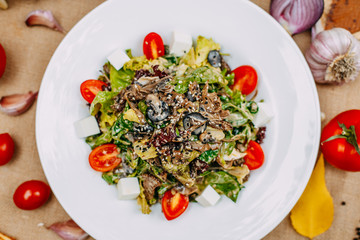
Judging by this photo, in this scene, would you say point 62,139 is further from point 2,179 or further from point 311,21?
point 311,21

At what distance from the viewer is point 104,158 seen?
2.71 metres

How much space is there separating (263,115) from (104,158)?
4.69 feet

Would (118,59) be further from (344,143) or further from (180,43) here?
(344,143)

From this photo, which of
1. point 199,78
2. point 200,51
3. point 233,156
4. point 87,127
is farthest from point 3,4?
point 233,156

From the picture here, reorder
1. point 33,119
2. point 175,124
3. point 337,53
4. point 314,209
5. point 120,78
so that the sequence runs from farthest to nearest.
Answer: point 33,119 → point 314,209 → point 337,53 → point 120,78 → point 175,124

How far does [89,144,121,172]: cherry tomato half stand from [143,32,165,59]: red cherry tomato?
0.88 m

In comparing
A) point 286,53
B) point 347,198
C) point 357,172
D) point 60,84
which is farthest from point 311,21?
point 60,84

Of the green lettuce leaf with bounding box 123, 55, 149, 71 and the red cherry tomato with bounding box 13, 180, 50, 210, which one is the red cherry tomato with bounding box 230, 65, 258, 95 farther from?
the red cherry tomato with bounding box 13, 180, 50, 210

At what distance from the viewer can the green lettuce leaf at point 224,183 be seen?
2.63 metres

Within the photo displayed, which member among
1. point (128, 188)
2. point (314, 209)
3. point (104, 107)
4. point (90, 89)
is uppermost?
A: point (90, 89)

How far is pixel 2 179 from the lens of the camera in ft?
10.1

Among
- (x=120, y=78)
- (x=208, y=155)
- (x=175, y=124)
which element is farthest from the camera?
(x=120, y=78)

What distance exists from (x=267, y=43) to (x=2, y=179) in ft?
9.40

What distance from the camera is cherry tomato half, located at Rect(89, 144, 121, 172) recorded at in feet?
8.75
